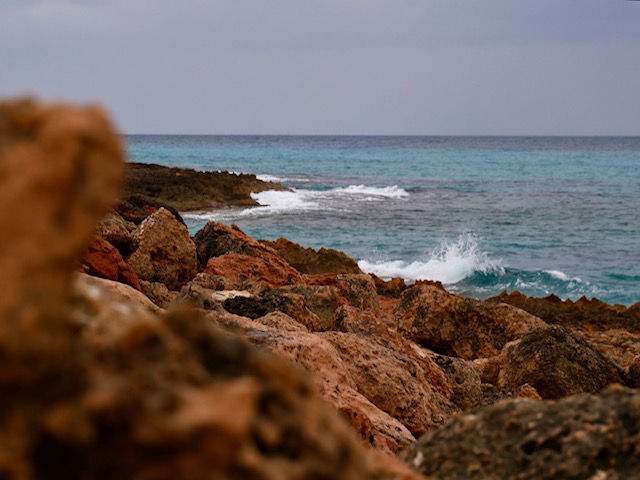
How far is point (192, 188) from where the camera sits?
123 feet

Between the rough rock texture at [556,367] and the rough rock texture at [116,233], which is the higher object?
the rough rock texture at [116,233]

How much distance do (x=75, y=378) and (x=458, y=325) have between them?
9.37 meters

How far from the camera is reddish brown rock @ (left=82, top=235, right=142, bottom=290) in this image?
7582 mm

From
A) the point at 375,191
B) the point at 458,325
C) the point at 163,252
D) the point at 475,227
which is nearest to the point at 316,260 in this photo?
the point at 458,325

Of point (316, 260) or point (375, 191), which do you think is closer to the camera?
point (316, 260)

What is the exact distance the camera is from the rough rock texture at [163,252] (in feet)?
32.6

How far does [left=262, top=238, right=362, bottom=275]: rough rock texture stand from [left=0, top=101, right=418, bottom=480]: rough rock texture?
15385 mm

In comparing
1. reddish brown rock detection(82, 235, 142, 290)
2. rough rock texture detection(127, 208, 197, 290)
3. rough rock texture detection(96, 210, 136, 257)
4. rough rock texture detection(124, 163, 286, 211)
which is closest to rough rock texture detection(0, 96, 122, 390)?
reddish brown rock detection(82, 235, 142, 290)

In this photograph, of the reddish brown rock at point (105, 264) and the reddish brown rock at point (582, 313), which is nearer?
the reddish brown rock at point (105, 264)

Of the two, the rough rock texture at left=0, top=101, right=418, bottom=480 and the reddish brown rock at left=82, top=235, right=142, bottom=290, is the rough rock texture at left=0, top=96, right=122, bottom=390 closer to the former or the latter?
the rough rock texture at left=0, top=101, right=418, bottom=480

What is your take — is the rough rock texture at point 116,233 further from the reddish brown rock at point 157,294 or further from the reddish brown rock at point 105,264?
the reddish brown rock at point 105,264

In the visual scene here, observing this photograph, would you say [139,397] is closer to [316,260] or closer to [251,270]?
[251,270]

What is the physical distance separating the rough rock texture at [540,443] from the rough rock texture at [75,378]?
1067 millimetres

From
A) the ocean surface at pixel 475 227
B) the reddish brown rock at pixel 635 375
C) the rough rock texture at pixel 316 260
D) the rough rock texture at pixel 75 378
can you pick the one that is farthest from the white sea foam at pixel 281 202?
the rough rock texture at pixel 75 378
